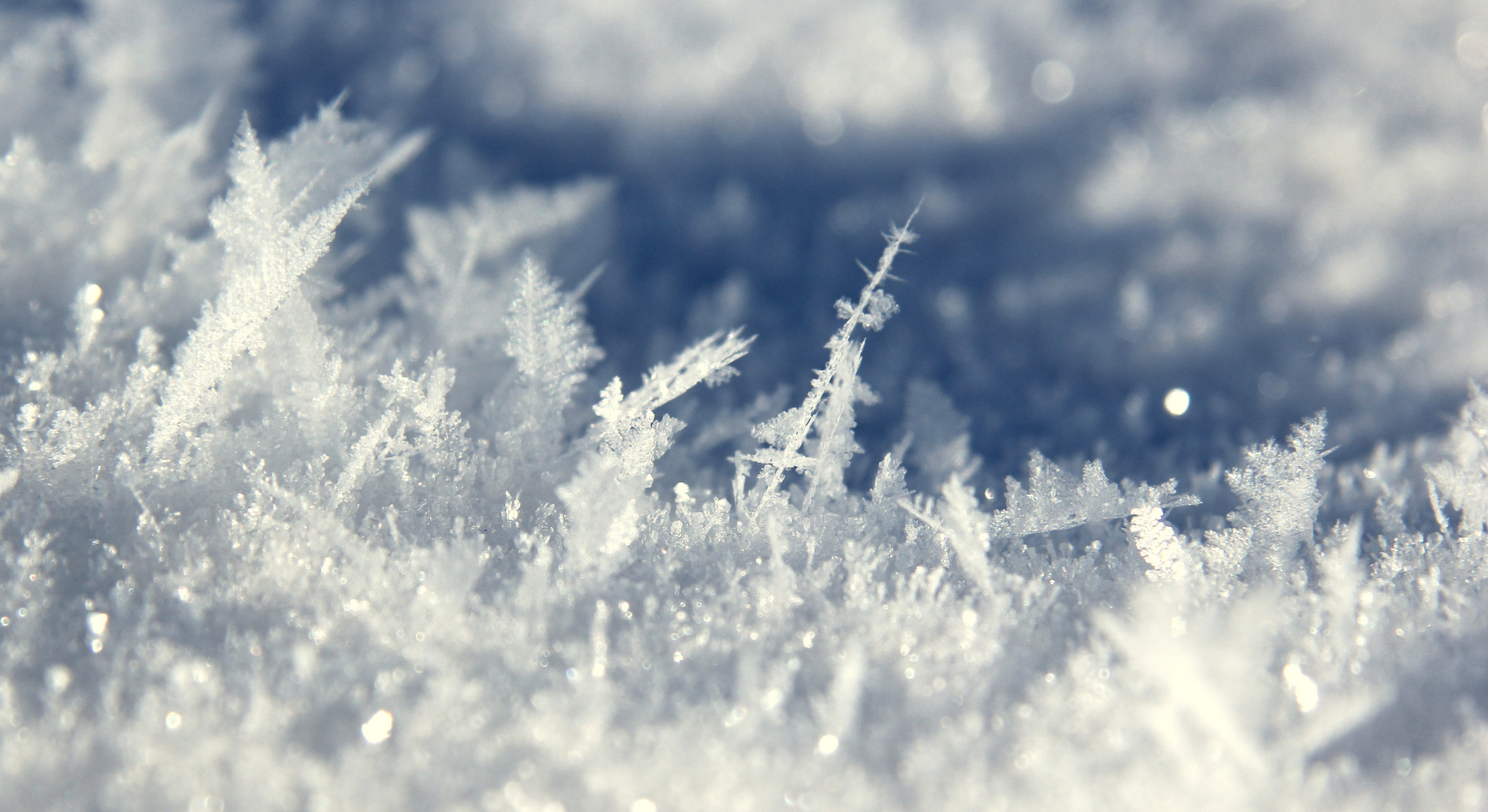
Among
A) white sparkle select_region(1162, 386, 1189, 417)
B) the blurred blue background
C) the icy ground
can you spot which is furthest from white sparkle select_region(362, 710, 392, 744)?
white sparkle select_region(1162, 386, 1189, 417)

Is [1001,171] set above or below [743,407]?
above

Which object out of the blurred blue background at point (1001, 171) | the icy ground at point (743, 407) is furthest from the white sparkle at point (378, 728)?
the blurred blue background at point (1001, 171)

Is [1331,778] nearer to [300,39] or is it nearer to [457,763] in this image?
[457,763]

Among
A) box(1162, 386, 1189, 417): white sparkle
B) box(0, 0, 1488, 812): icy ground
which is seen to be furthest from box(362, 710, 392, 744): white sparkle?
box(1162, 386, 1189, 417): white sparkle

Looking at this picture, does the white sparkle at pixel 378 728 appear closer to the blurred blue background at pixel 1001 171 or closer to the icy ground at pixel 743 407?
the icy ground at pixel 743 407

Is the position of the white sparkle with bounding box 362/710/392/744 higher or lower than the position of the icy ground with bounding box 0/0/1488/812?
lower

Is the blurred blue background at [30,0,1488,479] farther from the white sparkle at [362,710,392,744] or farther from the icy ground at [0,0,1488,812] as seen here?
the white sparkle at [362,710,392,744]

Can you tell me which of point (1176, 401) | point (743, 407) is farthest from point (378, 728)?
point (1176, 401)

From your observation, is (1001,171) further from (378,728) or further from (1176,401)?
(378,728)

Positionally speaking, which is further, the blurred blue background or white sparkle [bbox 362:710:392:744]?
the blurred blue background
